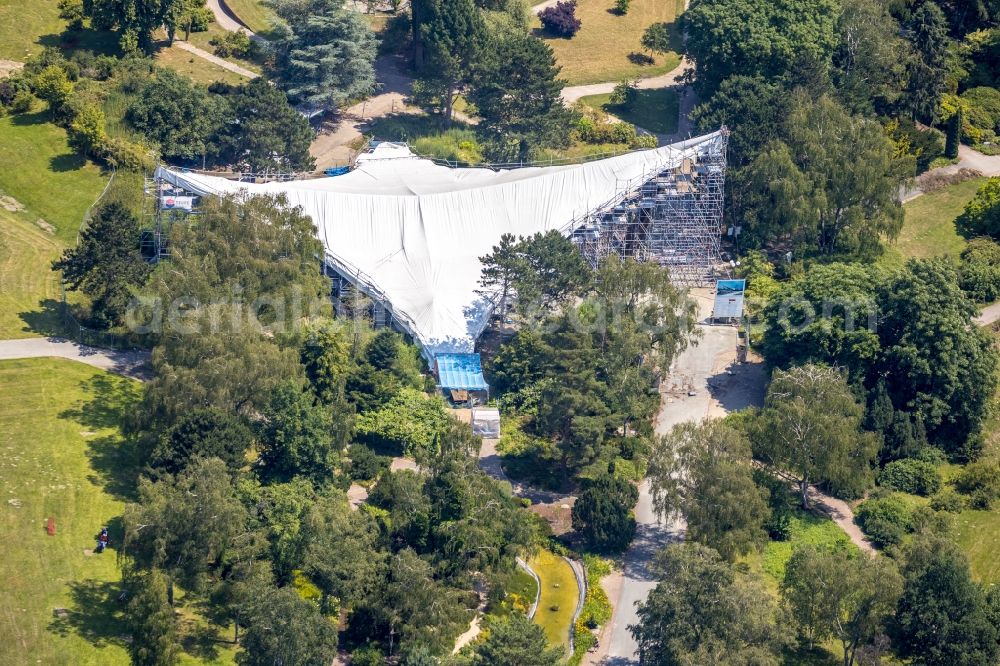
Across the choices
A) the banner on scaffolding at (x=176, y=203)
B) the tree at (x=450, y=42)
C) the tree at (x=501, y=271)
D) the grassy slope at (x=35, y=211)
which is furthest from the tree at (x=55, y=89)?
the tree at (x=501, y=271)

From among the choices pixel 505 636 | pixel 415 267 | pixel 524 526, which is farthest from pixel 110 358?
pixel 505 636

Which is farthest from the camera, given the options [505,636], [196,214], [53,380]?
[196,214]

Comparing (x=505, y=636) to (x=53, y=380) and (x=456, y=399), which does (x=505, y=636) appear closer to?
(x=456, y=399)

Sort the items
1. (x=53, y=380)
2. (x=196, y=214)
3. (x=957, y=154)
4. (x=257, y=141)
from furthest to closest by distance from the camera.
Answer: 1. (x=957, y=154)
2. (x=257, y=141)
3. (x=196, y=214)
4. (x=53, y=380)

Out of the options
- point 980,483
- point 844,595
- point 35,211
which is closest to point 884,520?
point 980,483

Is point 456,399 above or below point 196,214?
below

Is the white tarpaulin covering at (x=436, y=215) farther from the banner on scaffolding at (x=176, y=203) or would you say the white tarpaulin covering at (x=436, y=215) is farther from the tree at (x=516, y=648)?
the tree at (x=516, y=648)

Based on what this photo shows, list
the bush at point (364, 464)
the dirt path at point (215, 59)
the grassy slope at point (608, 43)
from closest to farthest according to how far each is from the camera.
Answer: the bush at point (364, 464) → the dirt path at point (215, 59) → the grassy slope at point (608, 43)
